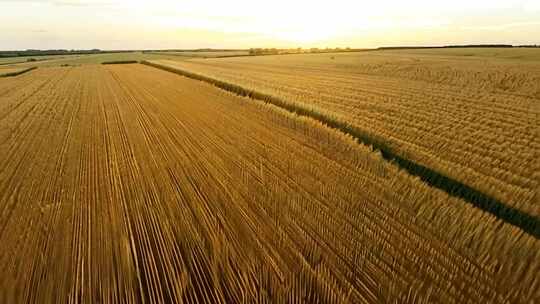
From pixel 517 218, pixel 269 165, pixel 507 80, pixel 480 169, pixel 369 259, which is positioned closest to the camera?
pixel 369 259

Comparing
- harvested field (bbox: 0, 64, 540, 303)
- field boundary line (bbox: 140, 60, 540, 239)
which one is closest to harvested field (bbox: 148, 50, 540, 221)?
field boundary line (bbox: 140, 60, 540, 239)

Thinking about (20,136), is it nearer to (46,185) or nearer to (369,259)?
(46,185)

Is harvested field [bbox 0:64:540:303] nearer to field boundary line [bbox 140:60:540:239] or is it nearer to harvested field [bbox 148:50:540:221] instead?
field boundary line [bbox 140:60:540:239]

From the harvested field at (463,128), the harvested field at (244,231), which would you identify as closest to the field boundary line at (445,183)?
the harvested field at (463,128)

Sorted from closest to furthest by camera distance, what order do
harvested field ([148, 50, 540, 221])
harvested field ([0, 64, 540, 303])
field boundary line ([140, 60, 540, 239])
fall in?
harvested field ([0, 64, 540, 303]), field boundary line ([140, 60, 540, 239]), harvested field ([148, 50, 540, 221])

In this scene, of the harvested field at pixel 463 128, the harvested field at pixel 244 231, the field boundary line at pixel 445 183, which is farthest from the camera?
the harvested field at pixel 463 128

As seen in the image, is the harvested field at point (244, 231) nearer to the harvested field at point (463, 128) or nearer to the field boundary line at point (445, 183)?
the field boundary line at point (445, 183)

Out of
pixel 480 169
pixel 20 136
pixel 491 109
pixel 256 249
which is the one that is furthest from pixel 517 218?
pixel 20 136

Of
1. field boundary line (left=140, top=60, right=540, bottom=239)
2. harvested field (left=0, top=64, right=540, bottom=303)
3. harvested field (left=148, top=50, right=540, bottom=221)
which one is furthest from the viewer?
harvested field (left=148, top=50, right=540, bottom=221)
